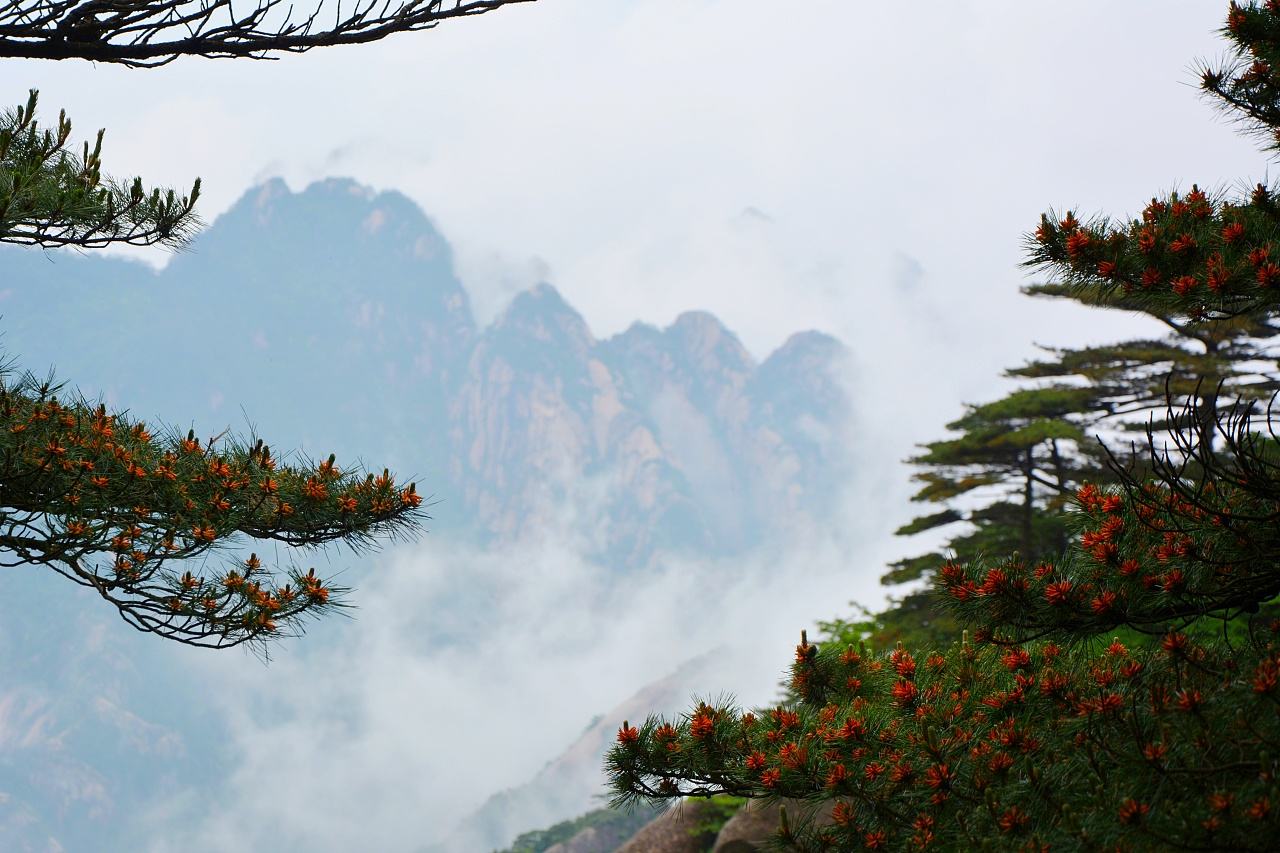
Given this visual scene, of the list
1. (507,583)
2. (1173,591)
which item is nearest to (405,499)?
(1173,591)

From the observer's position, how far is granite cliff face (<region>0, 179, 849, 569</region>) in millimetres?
106000

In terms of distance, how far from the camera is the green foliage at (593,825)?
28350 mm

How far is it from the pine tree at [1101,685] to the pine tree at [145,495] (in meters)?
1.69

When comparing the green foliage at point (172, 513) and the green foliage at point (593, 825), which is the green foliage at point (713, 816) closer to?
the green foliage at point (172, 513)

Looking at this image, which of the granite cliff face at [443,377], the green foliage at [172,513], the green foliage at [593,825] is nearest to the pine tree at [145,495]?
the green foliage at [172,513]

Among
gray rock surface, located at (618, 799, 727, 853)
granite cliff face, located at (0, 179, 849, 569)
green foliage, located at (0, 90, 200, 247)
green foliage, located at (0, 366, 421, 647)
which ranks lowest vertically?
gray rock surface, located at (618, 799, 727, 853)

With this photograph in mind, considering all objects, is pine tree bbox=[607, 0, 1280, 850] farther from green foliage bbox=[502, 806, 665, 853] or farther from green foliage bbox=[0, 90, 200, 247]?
green foliage bbox=[502, 806, 665, 853]

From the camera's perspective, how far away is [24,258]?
95.4 meters

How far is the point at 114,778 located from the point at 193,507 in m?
82.9

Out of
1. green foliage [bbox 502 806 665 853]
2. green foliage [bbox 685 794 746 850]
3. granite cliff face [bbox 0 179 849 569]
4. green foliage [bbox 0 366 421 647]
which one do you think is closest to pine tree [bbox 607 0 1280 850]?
green foliage [bbox 0 366 421 647]

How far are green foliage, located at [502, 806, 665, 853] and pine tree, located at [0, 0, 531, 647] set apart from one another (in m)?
25.1

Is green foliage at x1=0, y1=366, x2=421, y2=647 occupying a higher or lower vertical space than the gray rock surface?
higher

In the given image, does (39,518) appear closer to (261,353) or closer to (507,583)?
(507,583)

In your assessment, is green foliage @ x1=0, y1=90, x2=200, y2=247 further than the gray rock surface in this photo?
No
